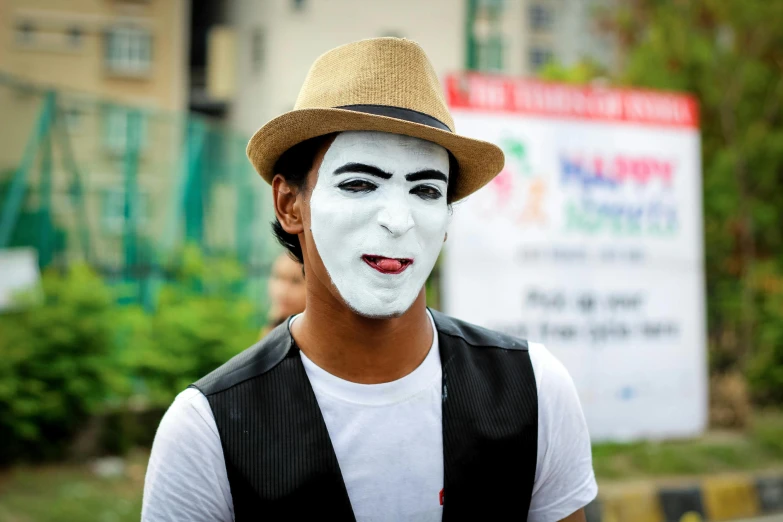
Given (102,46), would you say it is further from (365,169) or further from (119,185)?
(365,169)

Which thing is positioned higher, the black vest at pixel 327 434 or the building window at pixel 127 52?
the building window at pixel 127 52

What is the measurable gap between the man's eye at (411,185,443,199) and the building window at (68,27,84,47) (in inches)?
971

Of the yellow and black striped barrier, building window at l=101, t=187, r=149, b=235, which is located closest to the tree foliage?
the yellow and black striped barrier

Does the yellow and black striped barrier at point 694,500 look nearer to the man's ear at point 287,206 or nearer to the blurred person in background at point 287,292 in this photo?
the blurred person in background at point 287,292

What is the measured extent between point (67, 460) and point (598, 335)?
11.6ft

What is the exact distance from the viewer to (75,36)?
2523cm

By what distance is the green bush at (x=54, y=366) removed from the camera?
5.73 metres

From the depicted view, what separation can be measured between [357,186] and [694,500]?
487 cm

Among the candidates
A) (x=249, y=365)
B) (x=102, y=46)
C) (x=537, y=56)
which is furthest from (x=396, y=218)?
(x=537, y=56)

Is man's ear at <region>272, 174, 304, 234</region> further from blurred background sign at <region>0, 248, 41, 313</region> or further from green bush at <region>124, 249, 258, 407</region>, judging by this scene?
blurred background sign at <region>0, 248, 41, 313</region>

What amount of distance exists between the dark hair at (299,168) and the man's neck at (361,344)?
8.6 inches

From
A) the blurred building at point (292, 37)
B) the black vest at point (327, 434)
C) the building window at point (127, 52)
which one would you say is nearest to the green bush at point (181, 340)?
the black vest at point (327, 434)

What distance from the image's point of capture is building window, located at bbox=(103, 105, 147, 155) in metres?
7.80

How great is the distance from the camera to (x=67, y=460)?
602 centimetres
